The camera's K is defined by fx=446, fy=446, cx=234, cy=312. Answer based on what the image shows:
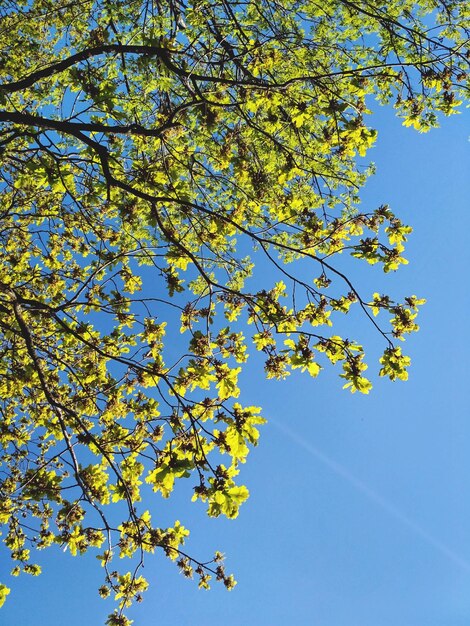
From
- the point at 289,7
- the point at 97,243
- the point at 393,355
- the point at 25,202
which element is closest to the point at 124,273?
the point at 97,243

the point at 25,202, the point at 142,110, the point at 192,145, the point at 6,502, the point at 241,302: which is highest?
→ the point at 192,145

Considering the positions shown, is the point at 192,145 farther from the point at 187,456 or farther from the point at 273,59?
the point at 187,456

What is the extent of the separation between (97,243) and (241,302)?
305 cm

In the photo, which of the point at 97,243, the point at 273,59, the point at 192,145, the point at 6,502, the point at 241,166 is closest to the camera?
the point at 273,59

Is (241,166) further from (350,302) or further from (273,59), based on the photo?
(350,302)

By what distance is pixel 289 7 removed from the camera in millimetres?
6594

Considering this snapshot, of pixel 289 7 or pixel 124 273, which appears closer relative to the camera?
pixel 124 273

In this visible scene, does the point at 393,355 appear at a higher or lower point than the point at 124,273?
lower

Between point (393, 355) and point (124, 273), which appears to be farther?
point (124, 273)

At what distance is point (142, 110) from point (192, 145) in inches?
68.5

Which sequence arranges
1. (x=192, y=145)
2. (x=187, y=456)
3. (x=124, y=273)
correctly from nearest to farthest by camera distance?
(x=187, y=456)
(x=124, y=273)
(x=192, y=145)

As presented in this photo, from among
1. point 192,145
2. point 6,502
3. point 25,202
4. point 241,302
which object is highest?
point 192,145

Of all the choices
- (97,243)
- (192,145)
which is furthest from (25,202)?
(192,145)

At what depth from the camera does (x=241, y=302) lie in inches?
195
